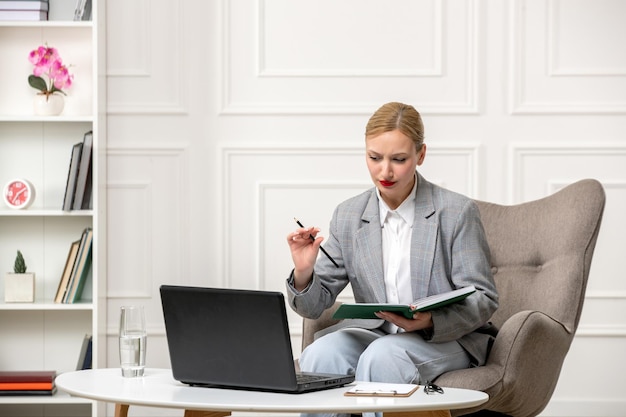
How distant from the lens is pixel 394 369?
2.20m

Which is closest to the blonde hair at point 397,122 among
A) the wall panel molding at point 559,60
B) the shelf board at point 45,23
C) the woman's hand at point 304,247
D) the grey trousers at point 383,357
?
the woman's hand at point 304,247

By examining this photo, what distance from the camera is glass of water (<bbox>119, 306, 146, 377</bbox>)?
2023 millimetres

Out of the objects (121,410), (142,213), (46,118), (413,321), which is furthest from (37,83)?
(413,321)

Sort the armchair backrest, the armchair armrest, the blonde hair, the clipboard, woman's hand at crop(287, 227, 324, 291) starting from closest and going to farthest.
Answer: the clipboard, woman's hand at crop(287, 227, 324, 291), the armchair armrest, the blonde hair, the armchair backrest

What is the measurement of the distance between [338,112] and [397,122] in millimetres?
1190

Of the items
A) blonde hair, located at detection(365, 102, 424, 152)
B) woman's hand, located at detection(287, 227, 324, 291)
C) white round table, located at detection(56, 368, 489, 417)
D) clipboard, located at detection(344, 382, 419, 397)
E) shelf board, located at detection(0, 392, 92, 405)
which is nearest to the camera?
white round table, located at detection(56, 368, 489, 417)

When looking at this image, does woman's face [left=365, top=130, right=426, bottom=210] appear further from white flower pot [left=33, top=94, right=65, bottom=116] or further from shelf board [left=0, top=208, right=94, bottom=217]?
white flower pot [left=33, top=94, right=65, bottom=116]

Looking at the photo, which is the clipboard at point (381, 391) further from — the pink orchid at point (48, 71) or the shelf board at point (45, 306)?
the pink orchid at point (48, 71)

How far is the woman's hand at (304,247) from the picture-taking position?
221cm

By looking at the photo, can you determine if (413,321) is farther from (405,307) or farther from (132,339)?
(132,339)

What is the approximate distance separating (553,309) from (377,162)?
2.24 feet

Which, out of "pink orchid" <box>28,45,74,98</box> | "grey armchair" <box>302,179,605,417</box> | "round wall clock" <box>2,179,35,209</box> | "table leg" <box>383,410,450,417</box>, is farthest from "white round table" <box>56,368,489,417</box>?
"pink orchid" <box>28,45,74,98</box>

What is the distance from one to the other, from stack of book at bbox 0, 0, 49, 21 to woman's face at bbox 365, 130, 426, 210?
1650 millimetres

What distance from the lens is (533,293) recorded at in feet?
8.99
